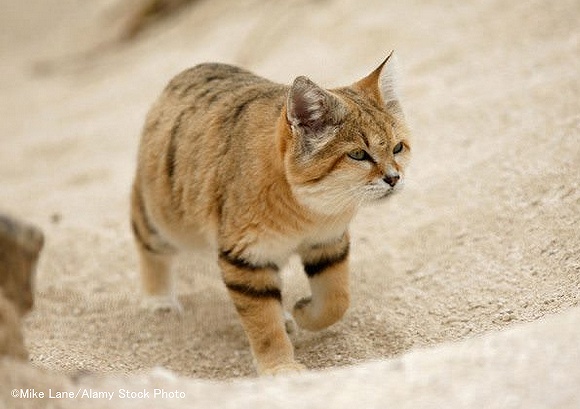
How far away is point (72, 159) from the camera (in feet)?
27.9

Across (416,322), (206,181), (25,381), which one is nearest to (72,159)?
(206,181)

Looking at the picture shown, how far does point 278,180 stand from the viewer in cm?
394

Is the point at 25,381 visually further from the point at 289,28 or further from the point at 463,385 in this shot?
the point at 289,28

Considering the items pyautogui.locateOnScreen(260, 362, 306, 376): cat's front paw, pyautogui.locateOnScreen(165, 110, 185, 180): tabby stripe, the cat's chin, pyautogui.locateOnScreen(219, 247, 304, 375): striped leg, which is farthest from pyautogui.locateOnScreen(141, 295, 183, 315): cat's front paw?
the cat's chin

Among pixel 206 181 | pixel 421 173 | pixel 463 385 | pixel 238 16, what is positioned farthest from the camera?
pixel 238 16

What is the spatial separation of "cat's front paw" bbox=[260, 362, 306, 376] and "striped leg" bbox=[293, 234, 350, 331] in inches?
16.8

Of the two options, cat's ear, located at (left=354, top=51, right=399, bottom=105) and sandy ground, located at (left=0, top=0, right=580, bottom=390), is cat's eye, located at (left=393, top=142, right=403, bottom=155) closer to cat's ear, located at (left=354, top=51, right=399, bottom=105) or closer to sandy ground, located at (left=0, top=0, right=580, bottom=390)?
cat's ear, located at (left=354, top=51, right=399, bottom=105)

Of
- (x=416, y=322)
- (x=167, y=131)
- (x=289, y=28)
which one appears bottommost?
(x=289, y=28)

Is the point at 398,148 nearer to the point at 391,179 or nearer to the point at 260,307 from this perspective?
the point at 391,179

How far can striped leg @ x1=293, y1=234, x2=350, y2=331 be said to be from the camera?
4.25m

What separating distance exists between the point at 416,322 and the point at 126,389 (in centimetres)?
198

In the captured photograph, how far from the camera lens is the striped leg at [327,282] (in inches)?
167

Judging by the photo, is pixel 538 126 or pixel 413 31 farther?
pixel 413 31

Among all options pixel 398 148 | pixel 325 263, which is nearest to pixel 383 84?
pixel 398 148
